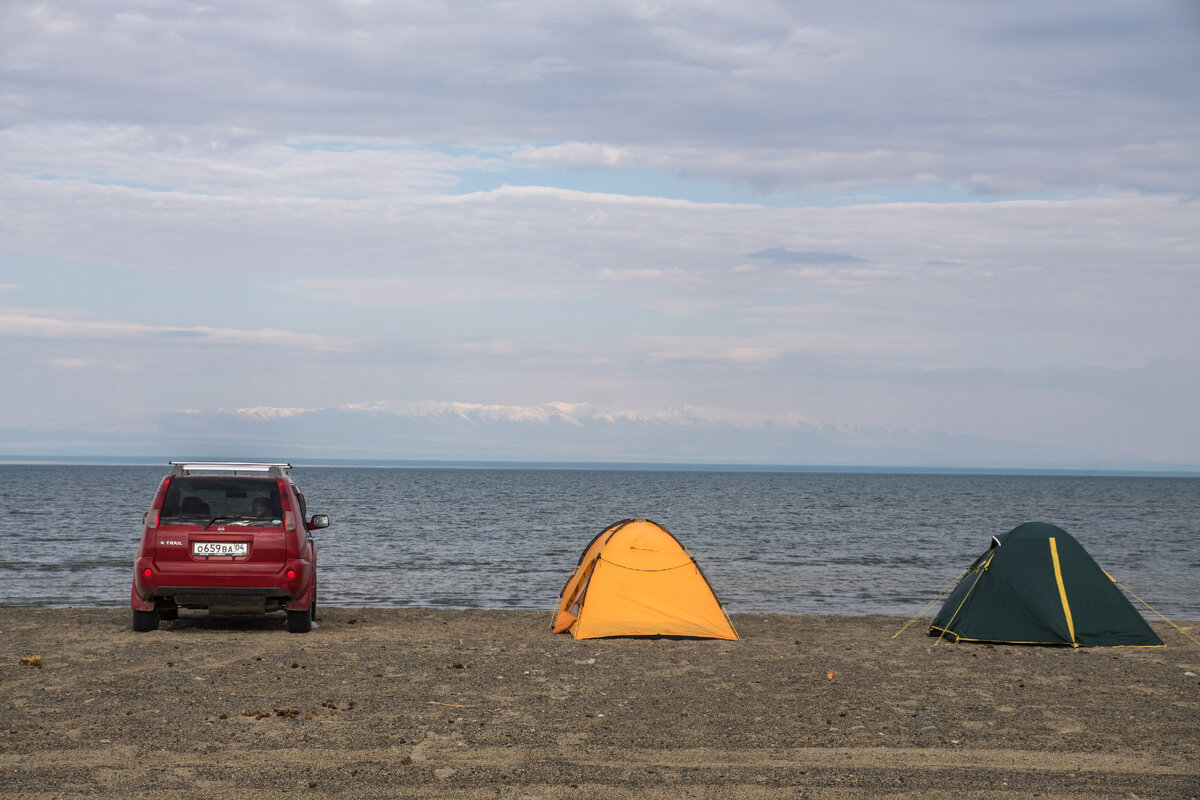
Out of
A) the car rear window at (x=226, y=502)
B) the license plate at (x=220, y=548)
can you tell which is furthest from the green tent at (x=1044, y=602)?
the license plate at (x=220, y=548)

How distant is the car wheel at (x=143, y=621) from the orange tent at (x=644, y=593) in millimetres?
4949

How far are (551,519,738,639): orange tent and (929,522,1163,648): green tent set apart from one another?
10.3 ft

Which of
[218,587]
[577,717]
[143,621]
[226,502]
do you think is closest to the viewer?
[577,717]

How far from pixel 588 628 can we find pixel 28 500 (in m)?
66.3

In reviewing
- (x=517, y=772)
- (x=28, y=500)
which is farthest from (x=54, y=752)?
(x=28, y=500)

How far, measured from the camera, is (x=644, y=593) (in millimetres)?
13555

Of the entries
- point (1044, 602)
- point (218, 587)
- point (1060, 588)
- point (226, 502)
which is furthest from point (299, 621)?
point (1060, 588)

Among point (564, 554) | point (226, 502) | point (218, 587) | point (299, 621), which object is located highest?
point (226, 502)

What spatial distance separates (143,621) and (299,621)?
180 cm

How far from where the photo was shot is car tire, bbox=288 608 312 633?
13.2 m

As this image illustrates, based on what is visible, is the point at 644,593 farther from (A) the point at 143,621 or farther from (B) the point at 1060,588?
(A) the point at 143,621

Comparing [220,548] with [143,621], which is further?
[143,621]

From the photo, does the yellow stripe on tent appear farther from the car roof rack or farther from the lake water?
the car roof rack

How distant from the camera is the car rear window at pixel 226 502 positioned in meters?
12.6
